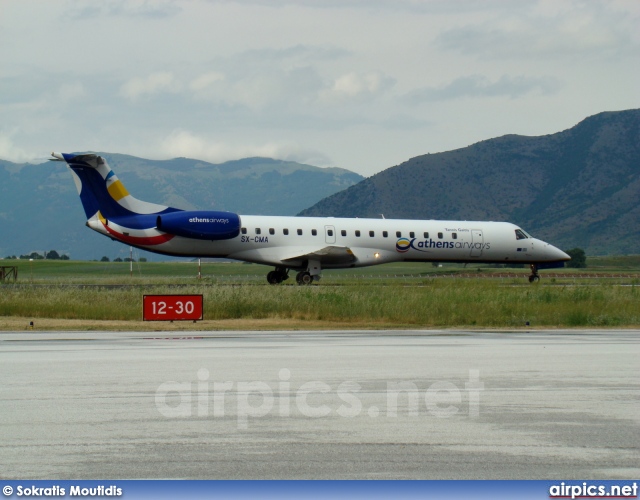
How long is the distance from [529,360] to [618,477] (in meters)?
8.37

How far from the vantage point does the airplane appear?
43.8m

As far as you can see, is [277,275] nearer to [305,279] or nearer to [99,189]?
[305,279]

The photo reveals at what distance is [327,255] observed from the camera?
44.9 m

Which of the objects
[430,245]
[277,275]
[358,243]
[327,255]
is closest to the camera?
[327,255]

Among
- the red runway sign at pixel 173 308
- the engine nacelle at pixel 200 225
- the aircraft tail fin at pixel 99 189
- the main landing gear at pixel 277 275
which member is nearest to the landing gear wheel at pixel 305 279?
the main landing gear at pixel 277 275

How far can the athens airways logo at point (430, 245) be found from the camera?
46594mm

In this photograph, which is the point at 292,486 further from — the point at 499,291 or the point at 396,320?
the point at 499,291

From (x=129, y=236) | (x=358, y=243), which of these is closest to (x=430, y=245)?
(x=358, y=243)

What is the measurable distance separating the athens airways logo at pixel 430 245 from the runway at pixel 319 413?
93.7 feet

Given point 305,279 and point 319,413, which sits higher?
point 305,279

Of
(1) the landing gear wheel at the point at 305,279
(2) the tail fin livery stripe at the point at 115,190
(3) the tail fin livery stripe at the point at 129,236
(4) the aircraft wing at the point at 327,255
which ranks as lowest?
(1) the landing gear wheel at the point at 305,279

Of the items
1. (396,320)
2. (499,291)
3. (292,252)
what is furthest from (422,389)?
(292,252)

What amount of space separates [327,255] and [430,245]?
5298mm

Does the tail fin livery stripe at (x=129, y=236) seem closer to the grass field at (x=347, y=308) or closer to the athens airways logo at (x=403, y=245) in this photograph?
the grass field at (x=347, y=308)
